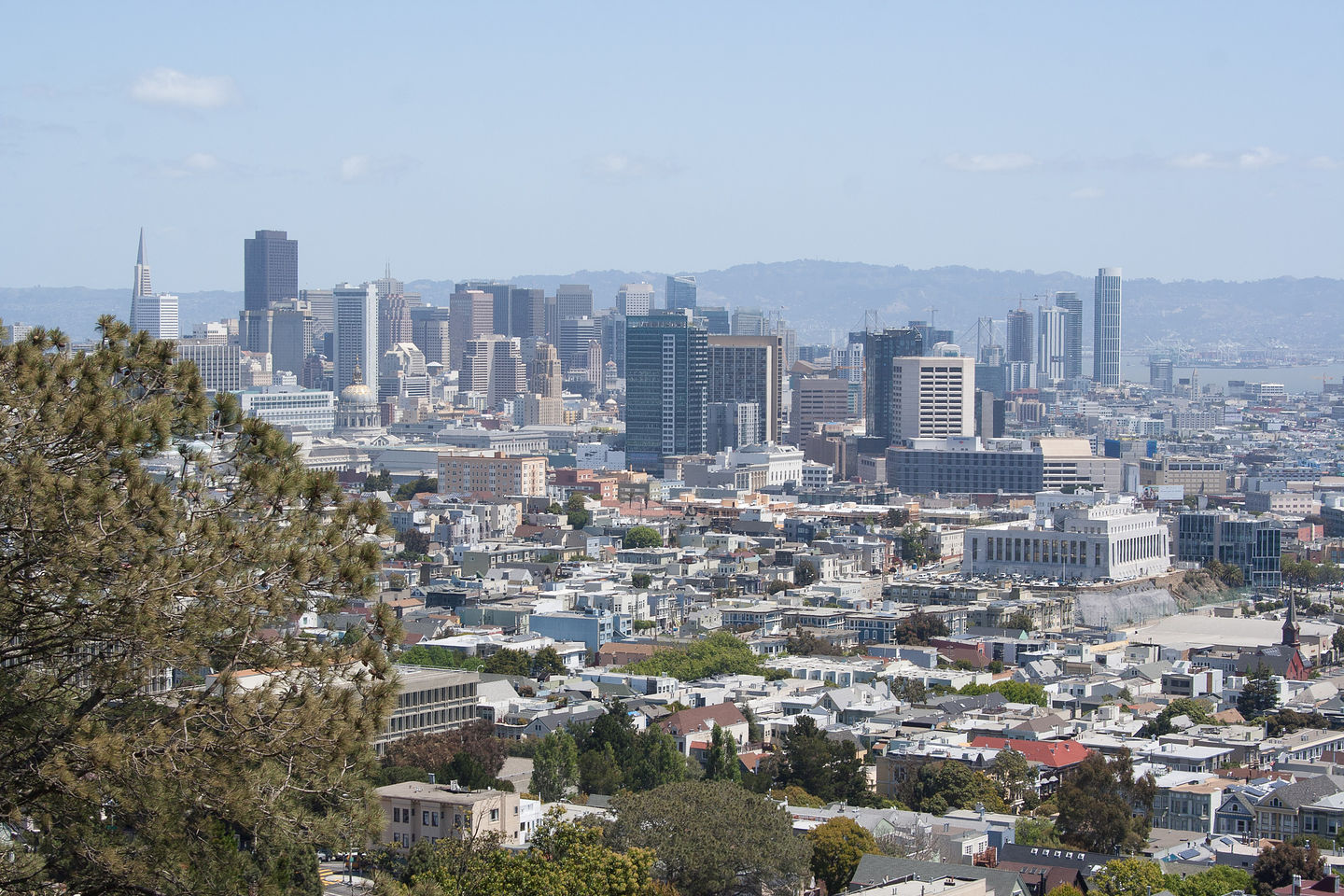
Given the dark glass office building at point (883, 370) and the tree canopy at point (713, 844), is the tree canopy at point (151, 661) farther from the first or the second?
the dark glass office building at point (883, 370)

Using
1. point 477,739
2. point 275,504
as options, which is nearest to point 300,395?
point 477,739

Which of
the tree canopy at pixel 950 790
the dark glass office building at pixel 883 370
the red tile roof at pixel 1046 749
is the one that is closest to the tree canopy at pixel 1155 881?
the tree canopy at pixel 950 790

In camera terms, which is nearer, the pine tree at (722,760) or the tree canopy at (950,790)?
the tree canopy at (950,790)

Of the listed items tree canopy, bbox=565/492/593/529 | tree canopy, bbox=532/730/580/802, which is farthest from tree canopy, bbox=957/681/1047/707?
tree canopy, bbox=565/492/593/529

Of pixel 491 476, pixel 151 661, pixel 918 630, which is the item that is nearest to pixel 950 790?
pixel 918 630

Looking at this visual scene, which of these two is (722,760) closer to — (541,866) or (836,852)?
(836,852)

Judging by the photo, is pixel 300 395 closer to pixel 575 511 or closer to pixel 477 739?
pixel 575 511
